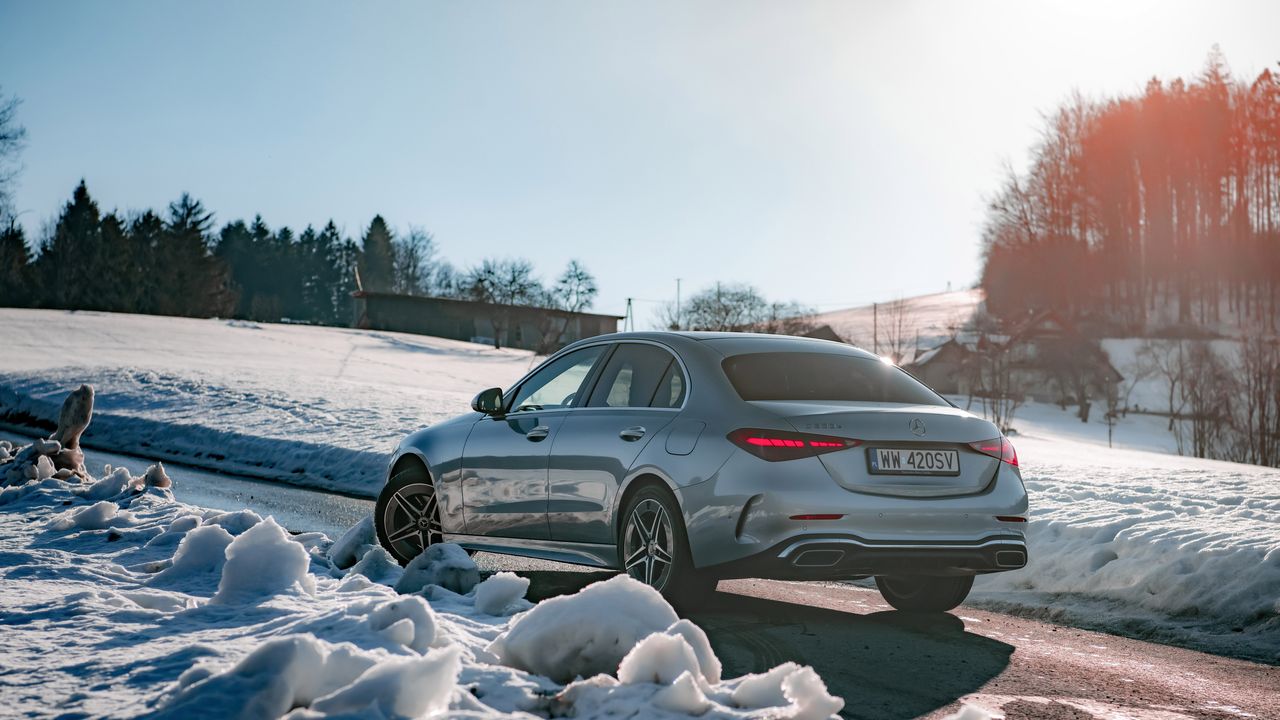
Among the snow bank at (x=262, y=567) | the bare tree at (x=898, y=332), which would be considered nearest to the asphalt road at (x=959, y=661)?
the snow bank at (x=262, y=567)

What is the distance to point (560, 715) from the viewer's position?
3479 mm

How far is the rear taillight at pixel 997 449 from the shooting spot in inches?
231

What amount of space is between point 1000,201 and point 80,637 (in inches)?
3876

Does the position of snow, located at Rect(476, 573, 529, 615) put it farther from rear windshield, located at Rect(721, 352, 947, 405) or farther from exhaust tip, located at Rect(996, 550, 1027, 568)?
exhaust tip, located at Rect(996, 550, 1027, 568)

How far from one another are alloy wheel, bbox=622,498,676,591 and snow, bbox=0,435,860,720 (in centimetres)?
83

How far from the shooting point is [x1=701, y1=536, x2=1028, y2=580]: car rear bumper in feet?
17.7

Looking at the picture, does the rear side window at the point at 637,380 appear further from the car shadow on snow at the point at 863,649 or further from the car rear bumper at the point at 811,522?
the car shadow on snow at the point at 863,649

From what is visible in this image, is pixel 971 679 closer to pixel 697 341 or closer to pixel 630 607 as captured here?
pixel 630 607

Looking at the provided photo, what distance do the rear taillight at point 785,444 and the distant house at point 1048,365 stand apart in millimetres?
58549

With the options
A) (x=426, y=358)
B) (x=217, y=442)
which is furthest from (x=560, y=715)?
(x=426, y=358)

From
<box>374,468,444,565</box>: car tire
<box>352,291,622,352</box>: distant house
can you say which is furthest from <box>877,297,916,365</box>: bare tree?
<box>374,468,444,565</box>: car tire

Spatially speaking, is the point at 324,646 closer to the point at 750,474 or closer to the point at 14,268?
the point at 750,474

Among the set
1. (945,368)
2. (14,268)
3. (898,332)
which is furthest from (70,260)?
(945,368)

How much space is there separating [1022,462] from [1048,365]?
56391mm
